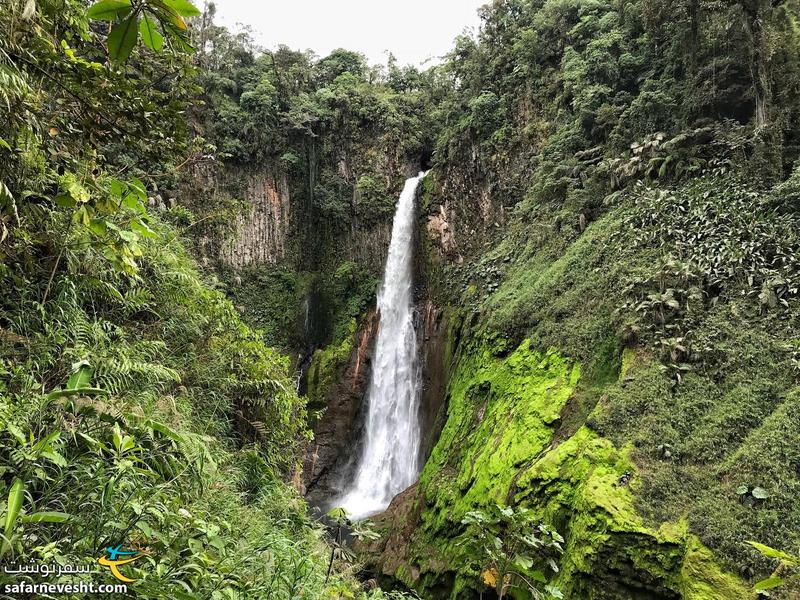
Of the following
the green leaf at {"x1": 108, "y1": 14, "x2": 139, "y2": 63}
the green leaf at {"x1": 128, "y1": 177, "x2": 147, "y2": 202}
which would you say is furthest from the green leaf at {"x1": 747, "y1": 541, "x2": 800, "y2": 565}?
the green leaf at {"x1": 128, "y1": 177, "x2": 147, "y2": 202}

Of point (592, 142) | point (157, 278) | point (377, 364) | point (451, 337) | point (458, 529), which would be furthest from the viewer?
point (377, 364)

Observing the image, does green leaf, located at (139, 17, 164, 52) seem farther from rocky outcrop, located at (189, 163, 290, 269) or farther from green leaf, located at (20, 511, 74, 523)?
rocky outcrop, located at (189, 163, 290, 269)

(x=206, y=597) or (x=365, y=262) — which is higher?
(x=365, y=262)

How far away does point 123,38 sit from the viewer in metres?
1.10

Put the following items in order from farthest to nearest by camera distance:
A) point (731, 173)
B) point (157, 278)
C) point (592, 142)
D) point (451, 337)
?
point (451, 337) → point (592, 142) → point (731, 173) → point (157, 278)

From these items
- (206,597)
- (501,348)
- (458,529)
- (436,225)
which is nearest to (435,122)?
(436,225)

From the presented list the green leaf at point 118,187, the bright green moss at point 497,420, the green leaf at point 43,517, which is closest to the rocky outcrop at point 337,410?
the bright green moss at point 497,420

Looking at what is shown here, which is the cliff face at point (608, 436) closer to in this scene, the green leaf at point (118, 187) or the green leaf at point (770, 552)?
the green leaf at point (770, 552)

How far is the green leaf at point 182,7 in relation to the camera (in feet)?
3.70

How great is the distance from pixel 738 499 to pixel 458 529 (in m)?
4.14

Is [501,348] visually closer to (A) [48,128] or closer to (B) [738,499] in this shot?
(B) [738,499]

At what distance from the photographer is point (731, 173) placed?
27.9 feet

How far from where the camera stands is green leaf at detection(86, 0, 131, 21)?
40.5 inches

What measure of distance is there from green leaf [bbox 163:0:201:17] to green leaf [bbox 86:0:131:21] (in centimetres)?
9
